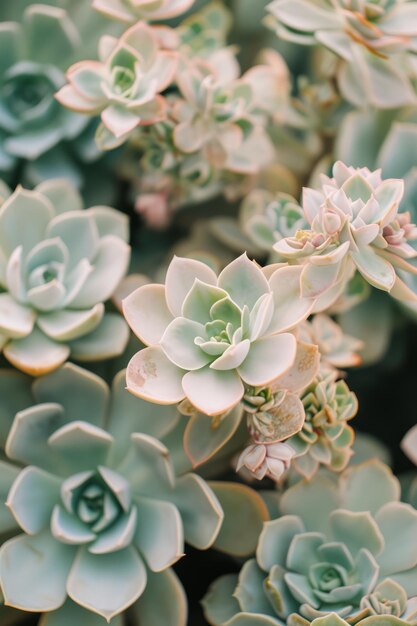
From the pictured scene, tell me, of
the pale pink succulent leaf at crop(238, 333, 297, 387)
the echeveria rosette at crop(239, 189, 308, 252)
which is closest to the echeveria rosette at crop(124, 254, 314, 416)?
the pale pink succulent leaf at crop(238, 333, 297, 387)

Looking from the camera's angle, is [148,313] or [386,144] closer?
[148,313]

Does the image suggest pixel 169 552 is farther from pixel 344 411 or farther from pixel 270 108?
pixel 270 108

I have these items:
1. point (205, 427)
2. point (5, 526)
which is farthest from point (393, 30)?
point (5, 526)

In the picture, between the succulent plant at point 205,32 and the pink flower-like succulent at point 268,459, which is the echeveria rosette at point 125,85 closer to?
the succulent plant at point 205,32

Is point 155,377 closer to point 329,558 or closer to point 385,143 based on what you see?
point 329,558

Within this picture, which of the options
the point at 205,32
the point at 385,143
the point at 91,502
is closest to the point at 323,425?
the point at 91,502
